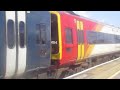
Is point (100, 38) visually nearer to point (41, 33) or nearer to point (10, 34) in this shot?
point (41, 33)

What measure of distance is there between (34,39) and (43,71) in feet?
6.78

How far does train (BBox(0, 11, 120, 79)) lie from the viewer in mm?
9344

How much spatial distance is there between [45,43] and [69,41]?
2800 mm

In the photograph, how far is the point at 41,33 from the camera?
1180 centimetres

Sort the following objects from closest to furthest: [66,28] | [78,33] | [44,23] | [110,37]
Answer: [44,23]
[66,28]
[78,33]
[110,37]

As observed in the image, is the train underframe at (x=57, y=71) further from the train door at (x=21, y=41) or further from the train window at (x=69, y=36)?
the train window at (x=69, y=36)

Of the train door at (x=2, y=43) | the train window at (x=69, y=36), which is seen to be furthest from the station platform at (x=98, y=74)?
the train door at (x=2, y=43)

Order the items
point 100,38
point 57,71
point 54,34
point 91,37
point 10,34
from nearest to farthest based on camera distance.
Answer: point 10,34
point 54,34
point 57,71
point 91,37
point 100,38

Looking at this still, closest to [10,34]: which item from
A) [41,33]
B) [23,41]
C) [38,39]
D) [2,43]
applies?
[2,43]

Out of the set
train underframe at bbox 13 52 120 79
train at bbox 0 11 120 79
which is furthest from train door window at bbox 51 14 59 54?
train underframe at bbox 13 52 120 79
